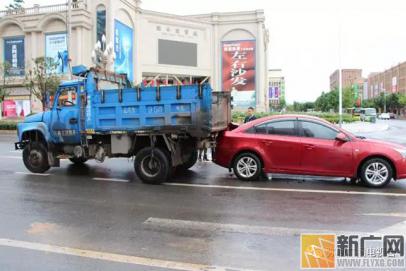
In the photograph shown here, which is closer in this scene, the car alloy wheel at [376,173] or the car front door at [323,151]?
the car alloy wheel at [376,173]

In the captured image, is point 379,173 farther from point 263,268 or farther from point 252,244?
point 263,268

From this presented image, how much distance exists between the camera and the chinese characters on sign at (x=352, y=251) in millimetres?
4559

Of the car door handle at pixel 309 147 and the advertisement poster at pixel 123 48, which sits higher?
the advertisement poster at pixel 123 48

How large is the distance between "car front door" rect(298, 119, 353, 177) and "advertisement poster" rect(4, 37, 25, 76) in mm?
46792

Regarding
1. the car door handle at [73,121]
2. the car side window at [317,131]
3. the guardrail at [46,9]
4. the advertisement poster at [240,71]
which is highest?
the guardrail at [46,9]

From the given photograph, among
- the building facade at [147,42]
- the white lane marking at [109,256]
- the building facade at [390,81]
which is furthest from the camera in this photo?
the building facade at [390,81]

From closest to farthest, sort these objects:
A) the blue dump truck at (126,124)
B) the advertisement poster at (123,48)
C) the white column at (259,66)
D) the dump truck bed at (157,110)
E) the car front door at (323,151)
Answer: the car front door at (323,151) → the dump truck bed at (157,110) → the blue dump truck at (126,124) → the advertisement poster at (123,48) → the white column at (259,66)

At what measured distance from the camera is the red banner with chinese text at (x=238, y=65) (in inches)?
2434

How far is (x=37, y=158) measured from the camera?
11.1m

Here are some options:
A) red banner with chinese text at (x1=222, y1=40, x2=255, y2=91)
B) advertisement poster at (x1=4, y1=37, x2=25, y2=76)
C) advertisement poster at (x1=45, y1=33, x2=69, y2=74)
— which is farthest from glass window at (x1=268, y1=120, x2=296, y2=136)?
red banner with chinese text at (x1=222, y1=40, x2=255, y2=91)

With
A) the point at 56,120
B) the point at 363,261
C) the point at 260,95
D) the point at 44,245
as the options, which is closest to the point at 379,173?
the point at 363,261

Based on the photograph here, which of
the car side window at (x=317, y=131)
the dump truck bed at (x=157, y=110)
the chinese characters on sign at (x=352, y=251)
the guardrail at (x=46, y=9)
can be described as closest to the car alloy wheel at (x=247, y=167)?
the dump truck bed at (x=157, y=110)

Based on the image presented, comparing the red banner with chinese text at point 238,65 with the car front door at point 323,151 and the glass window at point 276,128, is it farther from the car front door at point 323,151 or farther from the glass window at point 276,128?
the car front door at point 323,151

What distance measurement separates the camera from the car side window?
364 inches
